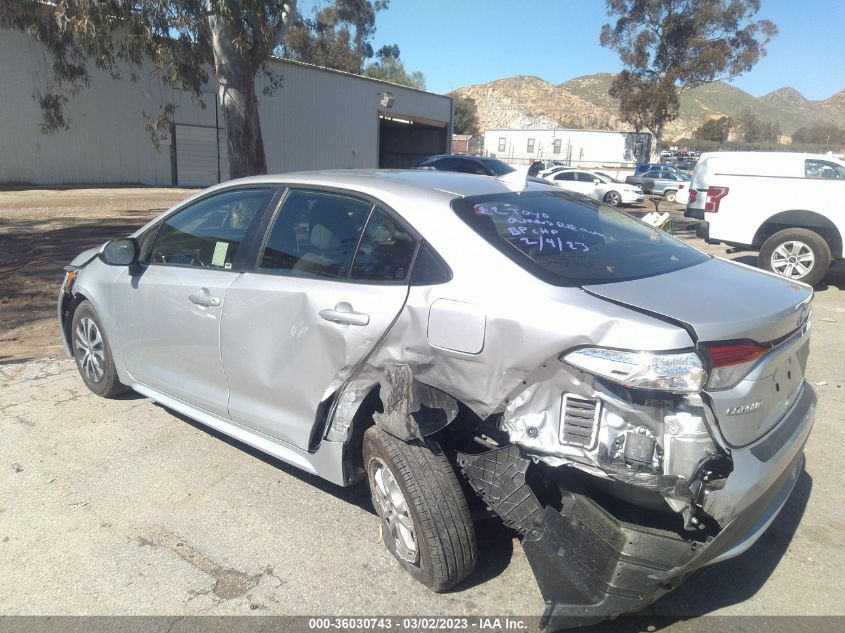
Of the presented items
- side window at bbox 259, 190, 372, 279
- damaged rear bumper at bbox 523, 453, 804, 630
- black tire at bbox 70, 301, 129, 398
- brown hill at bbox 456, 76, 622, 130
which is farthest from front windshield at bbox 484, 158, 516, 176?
brown hill at bbox 456, 76, 622, 130

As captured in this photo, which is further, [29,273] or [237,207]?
[29,273]

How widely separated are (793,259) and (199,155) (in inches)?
889

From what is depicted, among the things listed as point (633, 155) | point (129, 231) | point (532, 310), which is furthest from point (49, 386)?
point (633, 155)

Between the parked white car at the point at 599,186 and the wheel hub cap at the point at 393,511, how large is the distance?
23216 mm

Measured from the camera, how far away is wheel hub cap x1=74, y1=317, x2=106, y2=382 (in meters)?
4.79

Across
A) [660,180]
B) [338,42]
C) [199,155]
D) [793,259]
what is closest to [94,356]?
[793,259]

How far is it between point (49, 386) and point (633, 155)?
5171 cm

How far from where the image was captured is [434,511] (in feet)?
9.02

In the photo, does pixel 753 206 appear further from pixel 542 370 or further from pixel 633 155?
pixel 633 155

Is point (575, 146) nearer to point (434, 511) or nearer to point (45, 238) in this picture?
point (45, 238)

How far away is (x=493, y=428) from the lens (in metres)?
2.83

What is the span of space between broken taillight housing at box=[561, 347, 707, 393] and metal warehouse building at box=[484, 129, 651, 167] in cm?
4988

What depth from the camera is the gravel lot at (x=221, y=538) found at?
2.87 m

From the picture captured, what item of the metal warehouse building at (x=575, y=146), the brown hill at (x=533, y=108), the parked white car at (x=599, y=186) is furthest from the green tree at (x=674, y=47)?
the brown hill at (x=533, y=108)
